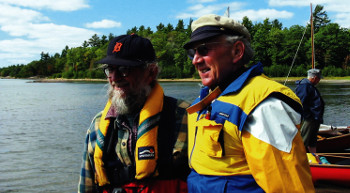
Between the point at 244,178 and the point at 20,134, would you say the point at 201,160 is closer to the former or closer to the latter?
the point at 244,178

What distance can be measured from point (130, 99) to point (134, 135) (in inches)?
12.3

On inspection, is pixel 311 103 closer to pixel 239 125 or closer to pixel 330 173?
pixel 330 173

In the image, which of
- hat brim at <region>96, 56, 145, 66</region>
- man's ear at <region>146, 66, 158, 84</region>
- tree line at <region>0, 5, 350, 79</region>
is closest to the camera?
hat brim at <region>96, 56, 145, 66</region>

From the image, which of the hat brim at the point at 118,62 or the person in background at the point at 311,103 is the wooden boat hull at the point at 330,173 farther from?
the hat brim at the point at 118,62

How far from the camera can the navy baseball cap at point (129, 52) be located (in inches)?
99.5

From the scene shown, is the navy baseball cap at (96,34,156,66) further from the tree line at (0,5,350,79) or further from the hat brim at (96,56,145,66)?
the tree line at (0,5,350,79)

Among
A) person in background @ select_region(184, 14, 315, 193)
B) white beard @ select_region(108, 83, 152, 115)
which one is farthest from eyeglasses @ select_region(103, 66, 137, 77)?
person in background @ select_region(184, 14, 315, 193)

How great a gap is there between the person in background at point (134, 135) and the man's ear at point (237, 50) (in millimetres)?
883

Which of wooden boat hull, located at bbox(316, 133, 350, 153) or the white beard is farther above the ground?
the white beard

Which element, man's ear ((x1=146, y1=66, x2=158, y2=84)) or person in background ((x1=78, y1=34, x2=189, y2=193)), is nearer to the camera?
person in background ((x1=78, y1=34, x2=189, y2=193))

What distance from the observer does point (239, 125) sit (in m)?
1.66

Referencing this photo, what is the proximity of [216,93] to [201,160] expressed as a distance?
43 centimetres

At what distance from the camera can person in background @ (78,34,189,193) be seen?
96.6 inches

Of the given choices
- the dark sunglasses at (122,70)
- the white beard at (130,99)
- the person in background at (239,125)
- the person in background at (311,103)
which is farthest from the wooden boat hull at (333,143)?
the person in background at (239,125)
